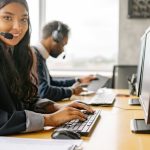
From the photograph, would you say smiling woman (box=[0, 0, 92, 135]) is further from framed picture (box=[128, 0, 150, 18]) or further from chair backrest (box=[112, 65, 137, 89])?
framed picture (box=[128, 0, 150, 18])

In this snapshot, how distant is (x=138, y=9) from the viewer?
3.91 metres

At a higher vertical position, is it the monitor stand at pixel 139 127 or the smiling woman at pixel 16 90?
the smiling woman at pixel 16 90

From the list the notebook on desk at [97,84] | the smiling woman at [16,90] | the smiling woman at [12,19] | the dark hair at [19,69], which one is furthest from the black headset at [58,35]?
the smiling woman at [12,19]

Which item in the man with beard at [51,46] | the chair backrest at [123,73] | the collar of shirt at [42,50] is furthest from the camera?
the chair backrest at [123,73]

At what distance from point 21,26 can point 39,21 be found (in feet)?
9.30

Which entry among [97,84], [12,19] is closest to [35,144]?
[12,19]

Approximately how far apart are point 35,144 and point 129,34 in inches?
118

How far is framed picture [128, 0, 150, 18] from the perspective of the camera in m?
3.89

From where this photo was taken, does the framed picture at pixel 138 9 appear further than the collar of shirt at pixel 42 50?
Yes

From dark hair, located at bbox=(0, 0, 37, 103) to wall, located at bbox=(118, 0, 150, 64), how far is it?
2324mm

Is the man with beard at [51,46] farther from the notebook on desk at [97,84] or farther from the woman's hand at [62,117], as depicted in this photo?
the woman's hand at [62,117]

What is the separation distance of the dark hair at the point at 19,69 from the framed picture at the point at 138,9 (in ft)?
7.79

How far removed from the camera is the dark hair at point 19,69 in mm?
1445

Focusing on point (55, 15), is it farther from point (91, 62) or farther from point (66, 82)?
point (66, 82)
